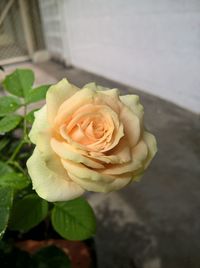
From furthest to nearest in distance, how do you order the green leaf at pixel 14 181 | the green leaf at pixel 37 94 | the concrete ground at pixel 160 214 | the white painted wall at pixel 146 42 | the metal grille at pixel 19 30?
1. the metal grille at pixel 19 30
2. the white painted wall at pixel 146 42
3. the concrete ground at pixel 160 214
4. the green leaf at pixel 37 94
5. the green leaf at pixel 14 181

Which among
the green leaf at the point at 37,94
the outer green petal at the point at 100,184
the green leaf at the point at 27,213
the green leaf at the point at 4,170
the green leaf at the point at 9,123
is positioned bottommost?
the green leaf at the point at 27,213

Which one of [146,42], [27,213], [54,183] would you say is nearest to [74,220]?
[27,213]

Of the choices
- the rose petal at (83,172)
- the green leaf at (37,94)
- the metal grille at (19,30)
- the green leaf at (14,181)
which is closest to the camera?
the rose petal at (83,172)

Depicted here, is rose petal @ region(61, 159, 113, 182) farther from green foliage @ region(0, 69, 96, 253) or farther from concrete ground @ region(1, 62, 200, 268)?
concrete ground @ region(1, 62, 200, 268)

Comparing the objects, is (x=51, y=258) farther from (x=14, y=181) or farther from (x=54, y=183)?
(x=54, y=183)

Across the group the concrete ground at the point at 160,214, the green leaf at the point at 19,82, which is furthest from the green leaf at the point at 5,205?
the concrete ground at the point at 160,214

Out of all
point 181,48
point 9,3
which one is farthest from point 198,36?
point 9,3

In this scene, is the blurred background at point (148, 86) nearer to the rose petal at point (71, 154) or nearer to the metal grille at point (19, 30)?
the metal grille at point (19, 30)
